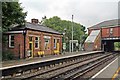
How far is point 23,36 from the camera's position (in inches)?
1120

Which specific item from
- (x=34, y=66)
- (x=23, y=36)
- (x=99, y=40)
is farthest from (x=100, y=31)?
(x=34, y=66)

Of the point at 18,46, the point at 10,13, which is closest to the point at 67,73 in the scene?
the point at 10,13

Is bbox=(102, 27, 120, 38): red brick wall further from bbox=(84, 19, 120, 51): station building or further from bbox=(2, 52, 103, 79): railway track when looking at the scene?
bbox=(2, 52, 103, 79): railway track

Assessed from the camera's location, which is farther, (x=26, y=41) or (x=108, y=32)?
(x=108, y=32)

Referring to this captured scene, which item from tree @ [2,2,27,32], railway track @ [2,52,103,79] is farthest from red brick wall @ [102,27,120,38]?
railway track @ [2,52,103,79]

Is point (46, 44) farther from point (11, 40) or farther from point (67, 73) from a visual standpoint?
point (67, 73)

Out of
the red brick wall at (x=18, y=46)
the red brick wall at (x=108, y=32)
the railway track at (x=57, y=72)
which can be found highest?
the red brick wall at (x=108, y=32)

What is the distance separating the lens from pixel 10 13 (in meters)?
27.1

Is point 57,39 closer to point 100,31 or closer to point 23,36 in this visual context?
point 23,36

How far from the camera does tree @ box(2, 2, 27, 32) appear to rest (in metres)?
26.2

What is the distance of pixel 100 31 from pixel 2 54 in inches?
1344

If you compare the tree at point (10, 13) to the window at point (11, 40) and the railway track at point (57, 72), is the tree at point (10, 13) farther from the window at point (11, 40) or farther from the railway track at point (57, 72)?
the railway track at point (57, 72)

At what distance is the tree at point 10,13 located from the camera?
85.9ft

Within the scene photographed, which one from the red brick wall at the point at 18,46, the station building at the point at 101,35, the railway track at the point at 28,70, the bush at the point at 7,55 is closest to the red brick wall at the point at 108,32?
the station building at the point at 101,35
